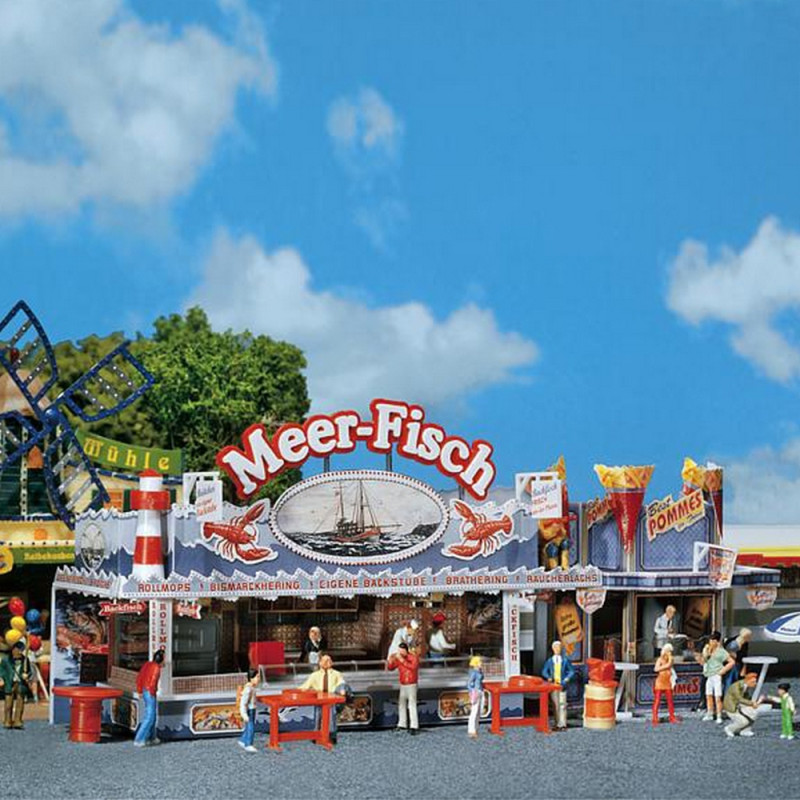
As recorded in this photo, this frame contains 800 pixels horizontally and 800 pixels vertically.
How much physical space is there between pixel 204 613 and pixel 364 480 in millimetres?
4642

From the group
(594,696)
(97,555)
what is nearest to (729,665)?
(594,696)

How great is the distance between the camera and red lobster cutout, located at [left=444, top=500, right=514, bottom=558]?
→ 3122 cm

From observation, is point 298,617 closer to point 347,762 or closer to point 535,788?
point 347,762

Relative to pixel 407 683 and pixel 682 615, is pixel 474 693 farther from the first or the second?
pixel 682 615

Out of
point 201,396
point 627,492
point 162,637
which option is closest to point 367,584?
point 162,637

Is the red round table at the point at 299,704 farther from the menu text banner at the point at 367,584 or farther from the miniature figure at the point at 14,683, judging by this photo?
the miniature figure at the point at 14,683

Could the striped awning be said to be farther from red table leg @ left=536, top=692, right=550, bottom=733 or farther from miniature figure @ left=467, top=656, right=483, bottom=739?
miniature figure @ left=467, top=656, right=483, bottom=739

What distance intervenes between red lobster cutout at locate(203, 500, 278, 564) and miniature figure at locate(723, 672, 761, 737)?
950cm

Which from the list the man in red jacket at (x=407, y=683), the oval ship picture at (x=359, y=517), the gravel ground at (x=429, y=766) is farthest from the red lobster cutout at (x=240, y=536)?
the gravel ground at (x=429, y=766)

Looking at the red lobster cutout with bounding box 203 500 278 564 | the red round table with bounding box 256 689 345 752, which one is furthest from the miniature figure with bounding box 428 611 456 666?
the red lobster cutout with bounding box 203 500 278 564

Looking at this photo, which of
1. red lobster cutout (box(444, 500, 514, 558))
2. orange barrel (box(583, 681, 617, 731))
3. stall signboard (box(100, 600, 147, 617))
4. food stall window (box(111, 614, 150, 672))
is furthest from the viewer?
red lobster cutout (box(444, 500, 514, 558))

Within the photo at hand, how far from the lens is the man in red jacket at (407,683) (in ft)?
96.0

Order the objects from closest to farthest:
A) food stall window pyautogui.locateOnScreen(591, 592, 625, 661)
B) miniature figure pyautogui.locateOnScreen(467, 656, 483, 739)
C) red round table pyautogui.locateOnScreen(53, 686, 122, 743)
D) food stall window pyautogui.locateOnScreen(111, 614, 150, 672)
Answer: red round table pyautogui.locateOnScreen(53, 686, 122, 743) < miniature figure pyautogui.locateOnScreen(467, 656, 483, 739) < food stall window pyautogui.locateOnScreen(111, 614, 150, 672) < food stall window pyautogui.locateOnScreen(591, 592, 625, 661)

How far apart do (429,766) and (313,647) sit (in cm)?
594
